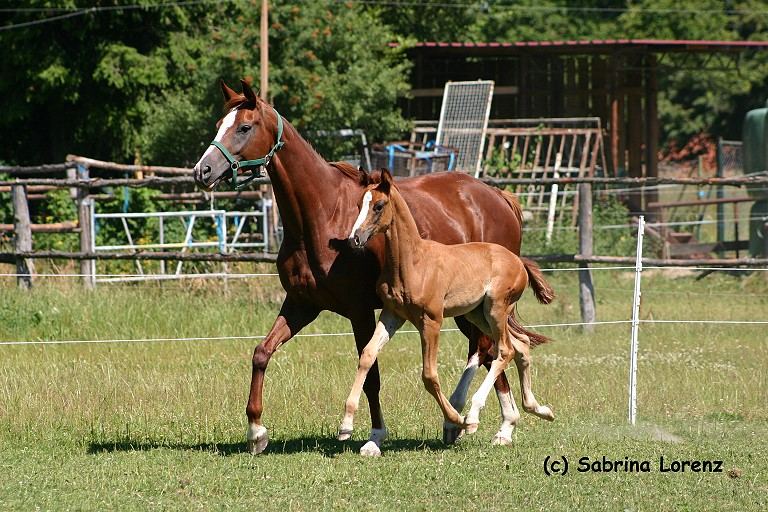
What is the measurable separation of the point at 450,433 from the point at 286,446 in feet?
3.66

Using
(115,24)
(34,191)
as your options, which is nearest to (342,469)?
(34,191)

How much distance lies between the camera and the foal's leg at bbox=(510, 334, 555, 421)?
8000mm

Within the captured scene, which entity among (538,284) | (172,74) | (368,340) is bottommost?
(368,340)

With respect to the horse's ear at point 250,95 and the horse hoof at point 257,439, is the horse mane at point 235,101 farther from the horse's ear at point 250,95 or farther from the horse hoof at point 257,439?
the horse hoof at point 257,439

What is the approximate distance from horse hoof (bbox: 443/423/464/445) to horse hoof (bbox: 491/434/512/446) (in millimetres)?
241

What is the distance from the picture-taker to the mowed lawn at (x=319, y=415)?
257 inches

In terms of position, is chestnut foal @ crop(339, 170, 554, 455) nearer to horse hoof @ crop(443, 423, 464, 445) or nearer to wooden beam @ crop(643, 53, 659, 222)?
horse hoof @ crop(443, 423, 464, 445)

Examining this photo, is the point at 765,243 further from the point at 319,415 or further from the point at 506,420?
the point at 506,420

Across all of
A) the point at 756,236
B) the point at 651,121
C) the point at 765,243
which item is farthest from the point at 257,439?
the point at 651,121

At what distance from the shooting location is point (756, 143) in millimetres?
22672

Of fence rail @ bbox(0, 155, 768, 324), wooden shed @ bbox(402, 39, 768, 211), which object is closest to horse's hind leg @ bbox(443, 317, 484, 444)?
fence rail @ bbox(0, 155, 768, 324)

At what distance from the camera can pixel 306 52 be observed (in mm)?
23266

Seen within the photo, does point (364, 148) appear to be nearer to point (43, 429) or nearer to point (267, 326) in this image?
point (267, 326)

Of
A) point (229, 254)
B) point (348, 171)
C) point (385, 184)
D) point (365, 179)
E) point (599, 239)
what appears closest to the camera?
point (385, 184)
